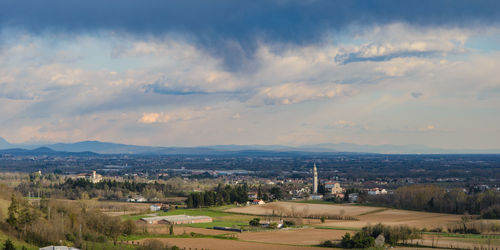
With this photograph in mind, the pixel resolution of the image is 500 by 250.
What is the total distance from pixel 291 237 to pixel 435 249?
15.4 m

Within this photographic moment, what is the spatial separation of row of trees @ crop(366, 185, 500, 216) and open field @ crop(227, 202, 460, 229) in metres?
3.54

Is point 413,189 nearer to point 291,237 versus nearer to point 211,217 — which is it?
point 211,217

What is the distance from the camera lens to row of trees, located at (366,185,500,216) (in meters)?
81.6

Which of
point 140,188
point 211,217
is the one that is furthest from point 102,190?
point 211,217

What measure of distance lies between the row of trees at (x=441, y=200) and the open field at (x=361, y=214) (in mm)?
3537

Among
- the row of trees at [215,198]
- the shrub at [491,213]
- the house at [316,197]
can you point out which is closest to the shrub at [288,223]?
the shrub at [491,213]

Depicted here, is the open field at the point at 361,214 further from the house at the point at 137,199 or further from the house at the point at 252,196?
the house at the point at 137,199

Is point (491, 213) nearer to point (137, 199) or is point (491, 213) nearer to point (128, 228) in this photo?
point (128, 228)

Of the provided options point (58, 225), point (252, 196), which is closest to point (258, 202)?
point (252, 196)

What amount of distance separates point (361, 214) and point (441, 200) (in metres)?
12.6

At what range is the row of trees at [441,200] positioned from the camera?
81.6 m

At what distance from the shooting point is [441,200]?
281ft

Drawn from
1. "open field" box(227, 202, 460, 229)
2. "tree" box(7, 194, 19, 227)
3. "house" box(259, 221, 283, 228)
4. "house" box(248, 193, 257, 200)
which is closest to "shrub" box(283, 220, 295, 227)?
"house" box(259, 221, 283, 228)

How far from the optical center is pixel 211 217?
81.1 m
